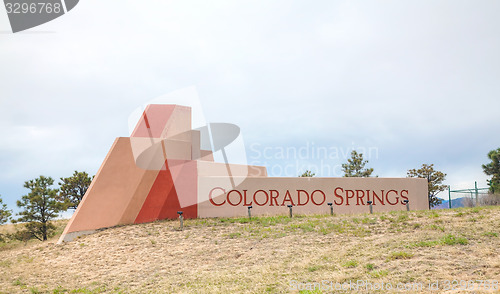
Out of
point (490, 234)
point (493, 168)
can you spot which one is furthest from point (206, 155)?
A: point (493, 168)

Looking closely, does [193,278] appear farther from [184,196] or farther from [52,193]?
[52,193]

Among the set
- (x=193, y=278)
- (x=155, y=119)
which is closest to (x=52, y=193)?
(x=155, y=119)

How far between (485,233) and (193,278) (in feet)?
28.8

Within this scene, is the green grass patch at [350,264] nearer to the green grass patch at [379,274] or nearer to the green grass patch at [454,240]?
the green grass patch at [379,274]

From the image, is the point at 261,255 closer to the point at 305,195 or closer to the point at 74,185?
the point at 305,195

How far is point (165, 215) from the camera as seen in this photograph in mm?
19484

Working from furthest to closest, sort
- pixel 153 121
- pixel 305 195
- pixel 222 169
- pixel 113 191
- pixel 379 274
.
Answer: pixel 305 195
pixel 222 169
pixel 153 121
pixel 113 191
pixel 379 274

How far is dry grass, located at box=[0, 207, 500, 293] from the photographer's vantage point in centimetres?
935

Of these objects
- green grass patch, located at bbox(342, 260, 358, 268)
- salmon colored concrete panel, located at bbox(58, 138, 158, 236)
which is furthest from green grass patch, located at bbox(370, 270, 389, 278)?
salmon colored concrete panel, located at bbox(58, 138, 158, 236)

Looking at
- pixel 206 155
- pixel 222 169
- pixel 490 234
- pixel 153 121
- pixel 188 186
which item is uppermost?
pixel 153 121

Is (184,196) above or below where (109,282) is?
above

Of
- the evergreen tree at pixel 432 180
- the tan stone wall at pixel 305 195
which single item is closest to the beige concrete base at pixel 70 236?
the tan stone wall at pixel 305 195

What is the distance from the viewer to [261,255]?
12539 millimetres

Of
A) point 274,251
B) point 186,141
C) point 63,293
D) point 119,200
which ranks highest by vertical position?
point 186,141
